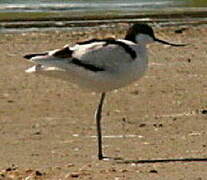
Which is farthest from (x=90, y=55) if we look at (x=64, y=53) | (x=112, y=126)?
(x=112, y=126)

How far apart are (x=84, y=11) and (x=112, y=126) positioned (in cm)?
2101

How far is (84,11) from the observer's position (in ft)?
108

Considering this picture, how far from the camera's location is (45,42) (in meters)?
22.6

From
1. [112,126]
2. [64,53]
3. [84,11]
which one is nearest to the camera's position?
[64,53]

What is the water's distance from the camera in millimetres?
28766

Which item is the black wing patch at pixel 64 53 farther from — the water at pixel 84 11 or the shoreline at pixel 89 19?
the water at pixel 84 11

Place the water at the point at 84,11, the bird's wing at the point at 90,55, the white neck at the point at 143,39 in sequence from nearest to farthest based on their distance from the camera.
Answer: the bird's wing at the point at 90,55 < the white neck at the point at 143,39 < the water at the point at 84,11

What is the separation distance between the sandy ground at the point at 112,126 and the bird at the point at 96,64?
0.53 metres

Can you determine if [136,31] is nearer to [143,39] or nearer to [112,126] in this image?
[143,39]

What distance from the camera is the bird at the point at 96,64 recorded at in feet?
34.2

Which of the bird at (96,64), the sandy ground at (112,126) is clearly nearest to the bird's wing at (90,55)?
the bird at (96,64)

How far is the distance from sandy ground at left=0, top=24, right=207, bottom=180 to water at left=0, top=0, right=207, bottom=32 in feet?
34.8

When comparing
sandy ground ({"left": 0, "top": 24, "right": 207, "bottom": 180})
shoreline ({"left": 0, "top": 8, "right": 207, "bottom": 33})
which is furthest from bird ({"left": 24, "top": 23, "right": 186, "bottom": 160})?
shoreline ({"left": 0, "top": 8, "right": 207, "bottom": 33})

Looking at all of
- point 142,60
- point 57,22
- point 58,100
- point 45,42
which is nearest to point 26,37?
point 45,42
